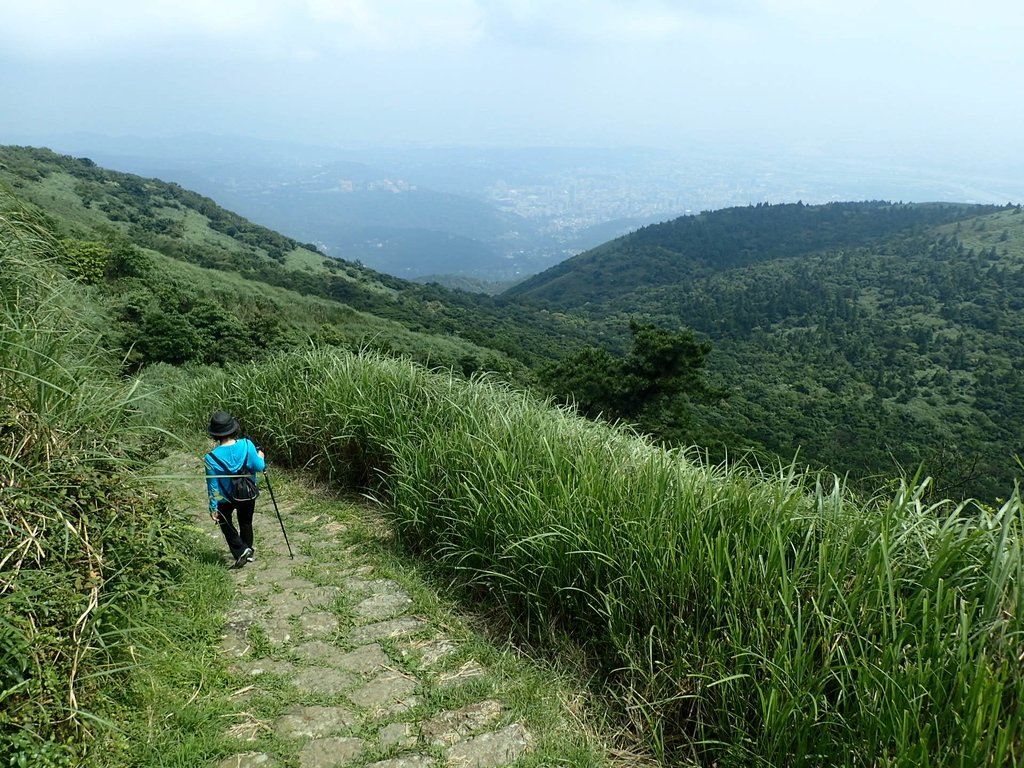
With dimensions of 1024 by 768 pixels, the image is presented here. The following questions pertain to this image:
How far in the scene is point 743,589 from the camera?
227 cm

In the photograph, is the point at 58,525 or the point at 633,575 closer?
the point at 58,525

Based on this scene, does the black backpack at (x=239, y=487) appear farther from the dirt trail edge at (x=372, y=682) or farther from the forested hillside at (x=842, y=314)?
the forested hillside at (x=842, y=314)

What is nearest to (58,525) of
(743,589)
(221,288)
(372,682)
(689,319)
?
(372,682)

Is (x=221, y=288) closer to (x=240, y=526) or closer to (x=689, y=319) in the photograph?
(x=240, y=526)

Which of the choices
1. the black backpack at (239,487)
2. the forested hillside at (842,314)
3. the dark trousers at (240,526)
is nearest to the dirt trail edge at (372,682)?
the dark trousers at (240,526)

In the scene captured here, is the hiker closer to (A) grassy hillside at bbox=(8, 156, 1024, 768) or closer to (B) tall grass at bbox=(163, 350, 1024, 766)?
(A) grassy hillside at bbox=(8, 156, 1024, 768)

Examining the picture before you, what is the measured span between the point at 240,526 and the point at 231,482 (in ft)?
1.14

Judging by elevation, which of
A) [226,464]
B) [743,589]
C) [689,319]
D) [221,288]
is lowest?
[689,319]

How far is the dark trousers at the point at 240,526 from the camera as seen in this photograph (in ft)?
11.7

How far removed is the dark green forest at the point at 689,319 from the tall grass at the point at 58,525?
4.94ft

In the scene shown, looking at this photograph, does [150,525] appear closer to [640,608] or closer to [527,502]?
[527,502]

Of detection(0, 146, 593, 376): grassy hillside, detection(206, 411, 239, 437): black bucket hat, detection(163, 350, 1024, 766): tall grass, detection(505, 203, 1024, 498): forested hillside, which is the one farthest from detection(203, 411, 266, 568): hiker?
detection(0, 146, 593, 376): grassy hillside

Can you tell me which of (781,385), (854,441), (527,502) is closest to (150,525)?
(527,502)

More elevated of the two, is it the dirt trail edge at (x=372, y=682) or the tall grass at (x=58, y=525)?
the tall grass at (x=58, y=525)
